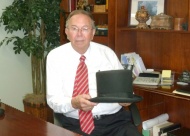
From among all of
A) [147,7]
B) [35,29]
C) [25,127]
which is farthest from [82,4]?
[25,127]

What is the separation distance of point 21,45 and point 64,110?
4.56 feet

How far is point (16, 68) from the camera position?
348 cm

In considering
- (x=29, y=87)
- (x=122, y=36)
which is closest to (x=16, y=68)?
(x=29, y=87)

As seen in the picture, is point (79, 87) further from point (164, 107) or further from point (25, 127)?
point (164, 107)

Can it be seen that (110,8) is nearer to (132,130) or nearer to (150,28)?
(150,28)

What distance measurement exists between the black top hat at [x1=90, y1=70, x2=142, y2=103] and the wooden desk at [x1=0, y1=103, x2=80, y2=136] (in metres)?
0.34

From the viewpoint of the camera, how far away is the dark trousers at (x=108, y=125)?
2.03 m

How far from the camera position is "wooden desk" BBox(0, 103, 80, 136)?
4.76ft

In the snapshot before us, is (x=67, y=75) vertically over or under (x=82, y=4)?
under

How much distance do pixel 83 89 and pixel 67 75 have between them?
0.16 m

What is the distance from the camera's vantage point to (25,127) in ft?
4.98

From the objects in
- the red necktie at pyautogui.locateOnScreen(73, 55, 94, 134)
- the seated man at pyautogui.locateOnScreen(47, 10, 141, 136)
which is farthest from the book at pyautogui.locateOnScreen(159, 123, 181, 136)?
the red necktie at pyautogui.locateOnScreen(73, 55, 94, 134)

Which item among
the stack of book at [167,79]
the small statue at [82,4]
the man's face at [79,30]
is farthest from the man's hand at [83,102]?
the small statue at [82,4]

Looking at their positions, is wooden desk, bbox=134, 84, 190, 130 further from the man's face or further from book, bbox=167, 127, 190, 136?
the man's face
